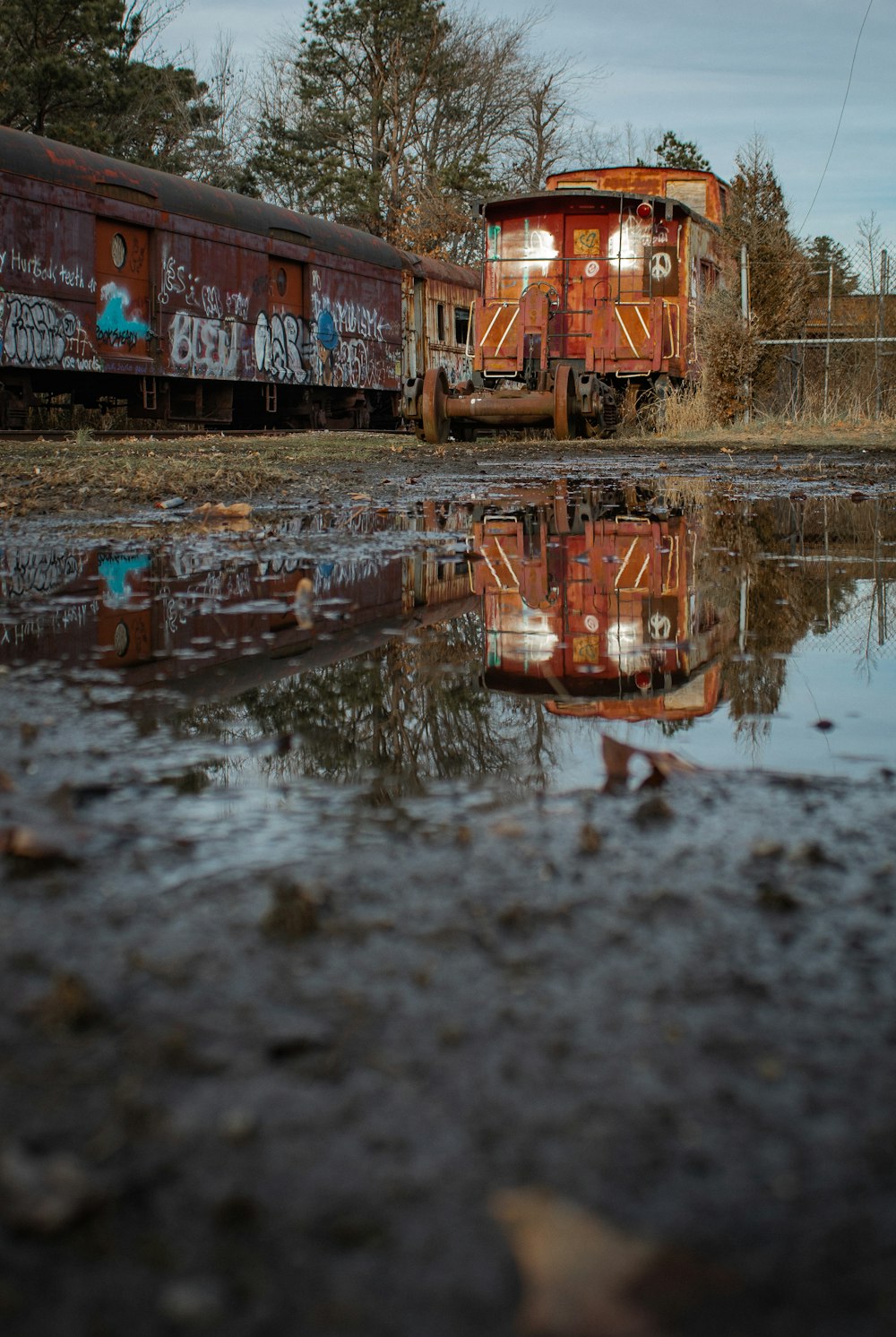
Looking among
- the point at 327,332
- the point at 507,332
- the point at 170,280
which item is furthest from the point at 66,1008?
the point at 327,332

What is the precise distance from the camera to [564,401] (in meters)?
14.3

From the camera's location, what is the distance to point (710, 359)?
1591cm

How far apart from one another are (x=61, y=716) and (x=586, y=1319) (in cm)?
181

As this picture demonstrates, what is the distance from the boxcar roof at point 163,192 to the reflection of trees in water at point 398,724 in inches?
464

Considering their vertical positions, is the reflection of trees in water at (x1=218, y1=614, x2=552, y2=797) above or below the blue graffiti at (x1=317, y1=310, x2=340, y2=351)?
below

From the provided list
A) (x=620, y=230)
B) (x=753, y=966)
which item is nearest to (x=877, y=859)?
(x=753, y=966)

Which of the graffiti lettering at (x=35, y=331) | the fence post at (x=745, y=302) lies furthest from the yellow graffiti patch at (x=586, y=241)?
the graffiti lettering at (x=35, y=331)

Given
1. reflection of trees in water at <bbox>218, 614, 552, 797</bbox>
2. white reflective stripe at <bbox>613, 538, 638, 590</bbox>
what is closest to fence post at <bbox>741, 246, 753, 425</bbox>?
white reflective stripe at <bbox>613, 538, 638, 590</bbox>

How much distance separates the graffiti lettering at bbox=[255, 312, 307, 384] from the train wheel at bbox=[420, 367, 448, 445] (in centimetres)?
401

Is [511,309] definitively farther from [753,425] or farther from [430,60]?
[430,60]

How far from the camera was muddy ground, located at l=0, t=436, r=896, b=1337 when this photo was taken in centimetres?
82

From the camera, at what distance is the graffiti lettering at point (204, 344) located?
51.5 ft

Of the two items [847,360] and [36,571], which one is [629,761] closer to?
[36,571]

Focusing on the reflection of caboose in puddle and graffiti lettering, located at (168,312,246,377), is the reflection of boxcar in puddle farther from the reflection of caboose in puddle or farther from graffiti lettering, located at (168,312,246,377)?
graffiti lettering, located at (168,312,246,377)
